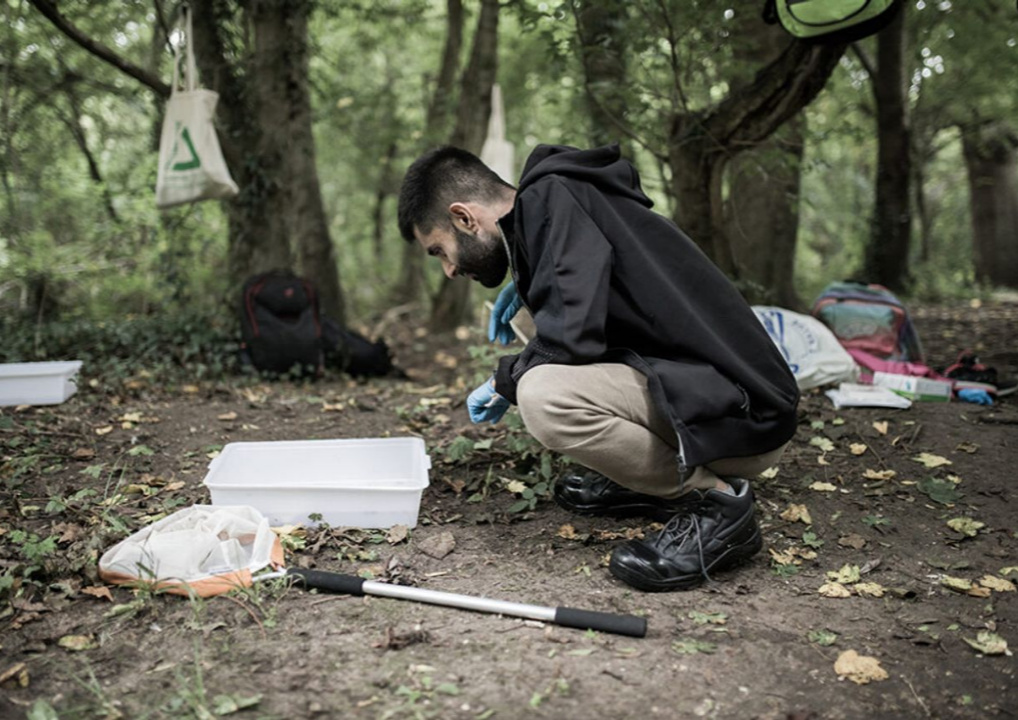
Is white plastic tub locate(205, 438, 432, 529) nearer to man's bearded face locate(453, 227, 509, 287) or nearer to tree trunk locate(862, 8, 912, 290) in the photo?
man's bearded face locate(453, 227, 509, 287)

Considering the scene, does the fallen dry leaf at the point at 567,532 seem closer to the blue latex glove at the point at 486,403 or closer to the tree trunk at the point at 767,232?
the blue latex glove at the point at 486,403

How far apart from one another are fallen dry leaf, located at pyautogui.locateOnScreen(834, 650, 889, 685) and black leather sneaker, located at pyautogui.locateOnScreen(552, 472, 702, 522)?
3.04ft

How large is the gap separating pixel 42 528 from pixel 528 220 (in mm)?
1986

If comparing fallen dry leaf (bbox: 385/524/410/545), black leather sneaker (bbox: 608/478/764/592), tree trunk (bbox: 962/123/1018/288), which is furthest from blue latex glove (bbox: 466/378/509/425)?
tree trunk (bbox: 962/123/1018/288)

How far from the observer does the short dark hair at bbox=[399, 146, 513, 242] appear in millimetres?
2676

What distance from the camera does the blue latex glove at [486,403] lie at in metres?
2.87

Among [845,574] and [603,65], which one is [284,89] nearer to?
[603,65]

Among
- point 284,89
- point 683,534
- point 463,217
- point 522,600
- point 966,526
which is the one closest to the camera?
point 522,600

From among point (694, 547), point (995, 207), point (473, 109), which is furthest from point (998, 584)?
point (995, 207)

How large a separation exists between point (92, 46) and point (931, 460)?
5021 mm

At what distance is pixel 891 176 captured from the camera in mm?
8469

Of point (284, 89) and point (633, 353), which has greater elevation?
point (284, 89)

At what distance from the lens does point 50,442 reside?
12.0 ft

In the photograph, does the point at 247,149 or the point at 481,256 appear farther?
the point at 247,149
